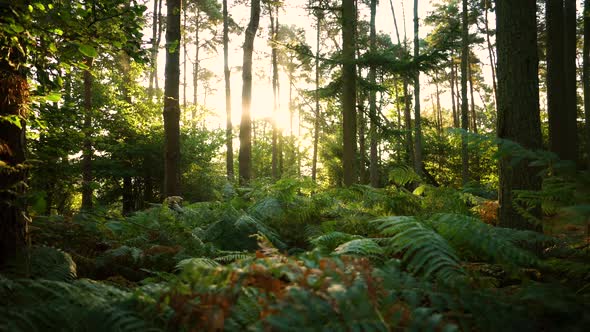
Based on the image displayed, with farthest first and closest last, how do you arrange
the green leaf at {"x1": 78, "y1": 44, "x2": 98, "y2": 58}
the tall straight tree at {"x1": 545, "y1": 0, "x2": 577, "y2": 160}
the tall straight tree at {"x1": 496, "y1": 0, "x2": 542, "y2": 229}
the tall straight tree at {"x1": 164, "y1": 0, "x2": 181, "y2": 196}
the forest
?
1. the tall straight tree at {"x1": 545, "y1": 0, "x2": 577, "y2": 160}
2. the tall straight tree at {"x1": 164, "y1": 0, "x2": 181, "y2": 196}
3. the tall straight tree at {"x1": 496, "y1": 0, "x2": 542, "y2": 229}
4. the green leaf at {"x1": 78, "y1": 44, "x2": 98, "y2": 58}
5. the forest

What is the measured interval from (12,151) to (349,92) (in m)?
7.28

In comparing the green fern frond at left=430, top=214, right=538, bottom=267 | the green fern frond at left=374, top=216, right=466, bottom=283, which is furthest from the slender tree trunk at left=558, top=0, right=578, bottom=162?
the green fern frond at left=374, top=216, right=466, bottom=283

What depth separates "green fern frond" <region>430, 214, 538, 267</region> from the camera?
2.22 m

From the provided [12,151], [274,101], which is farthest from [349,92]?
[274,101]

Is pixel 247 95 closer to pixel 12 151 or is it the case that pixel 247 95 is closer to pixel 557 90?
pixel 557 90

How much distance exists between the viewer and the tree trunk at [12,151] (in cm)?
261

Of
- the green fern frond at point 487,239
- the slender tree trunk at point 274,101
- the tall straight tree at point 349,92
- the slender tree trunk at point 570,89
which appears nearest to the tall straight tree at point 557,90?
the slender tree trunk at point 570,89

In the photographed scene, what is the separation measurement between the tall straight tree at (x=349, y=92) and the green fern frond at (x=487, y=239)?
20.3ft

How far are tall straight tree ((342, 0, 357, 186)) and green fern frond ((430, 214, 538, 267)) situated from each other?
20.3ft

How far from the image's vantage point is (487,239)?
2365 mm

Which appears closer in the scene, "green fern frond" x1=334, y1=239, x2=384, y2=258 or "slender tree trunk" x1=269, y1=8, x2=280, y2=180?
"green fern frond" x1=334, y1=239, x2=384, y2=258

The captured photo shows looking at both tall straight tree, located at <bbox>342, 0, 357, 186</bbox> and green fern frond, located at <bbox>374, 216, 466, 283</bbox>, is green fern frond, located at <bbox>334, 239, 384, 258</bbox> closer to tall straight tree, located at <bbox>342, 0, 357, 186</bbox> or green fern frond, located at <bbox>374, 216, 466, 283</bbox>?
Answer: green fern frond, located at <bbox>374, 216, 466, 283</bbox>

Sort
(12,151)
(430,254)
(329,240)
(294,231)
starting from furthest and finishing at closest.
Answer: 1. (294,231)
2. (329,240)
3. (12,151)
4. (430,254)

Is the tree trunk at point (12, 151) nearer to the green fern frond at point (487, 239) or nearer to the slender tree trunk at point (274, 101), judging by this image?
the green fern frond at point (487, 239)
